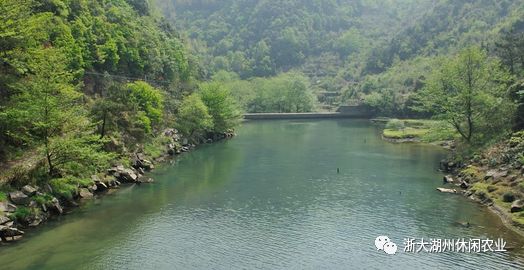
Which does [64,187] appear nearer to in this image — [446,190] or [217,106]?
[446,190]

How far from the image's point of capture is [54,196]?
42.0 metres

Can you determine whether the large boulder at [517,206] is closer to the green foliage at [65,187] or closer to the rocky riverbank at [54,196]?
the rocky riverbank at [54,196]

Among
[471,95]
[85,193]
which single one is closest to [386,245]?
[85,193]

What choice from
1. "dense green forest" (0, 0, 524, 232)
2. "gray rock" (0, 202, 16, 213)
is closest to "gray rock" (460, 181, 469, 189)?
"dense green forest" (0, 0, 524, 232)

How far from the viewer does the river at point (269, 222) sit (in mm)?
31953

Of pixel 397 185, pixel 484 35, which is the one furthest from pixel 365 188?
pixel 484 35

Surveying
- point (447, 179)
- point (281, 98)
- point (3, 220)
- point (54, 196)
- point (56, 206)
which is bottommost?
point (447, 179)

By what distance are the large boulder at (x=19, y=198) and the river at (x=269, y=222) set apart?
2.52m

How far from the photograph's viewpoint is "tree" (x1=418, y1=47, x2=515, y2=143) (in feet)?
198

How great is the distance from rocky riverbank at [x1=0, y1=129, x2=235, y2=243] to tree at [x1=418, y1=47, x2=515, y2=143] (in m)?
39.3

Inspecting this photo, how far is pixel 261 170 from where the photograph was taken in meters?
62.4

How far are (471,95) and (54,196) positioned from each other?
49.9m

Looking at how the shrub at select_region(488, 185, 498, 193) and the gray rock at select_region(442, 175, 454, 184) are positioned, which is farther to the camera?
the gray rock at select_region(442, 175, 454, 184)

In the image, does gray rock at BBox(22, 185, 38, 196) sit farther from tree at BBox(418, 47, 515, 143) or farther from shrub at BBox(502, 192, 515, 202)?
tree at BBox(418, 47, 515, 143)
